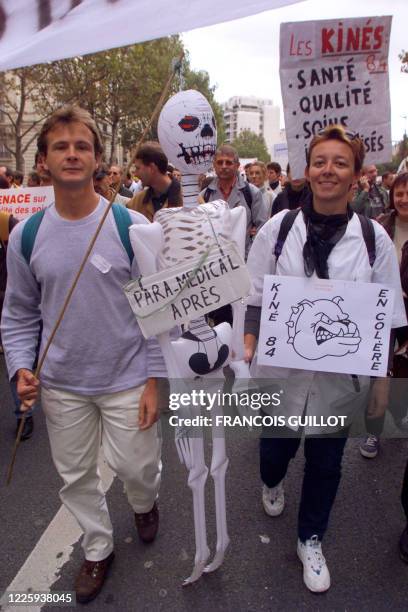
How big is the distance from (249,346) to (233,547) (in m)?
0.99

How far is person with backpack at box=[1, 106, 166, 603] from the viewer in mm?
1777

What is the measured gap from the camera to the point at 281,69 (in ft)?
8.39

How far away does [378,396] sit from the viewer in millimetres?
1982

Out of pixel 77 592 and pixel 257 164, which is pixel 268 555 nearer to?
pixel 77 592

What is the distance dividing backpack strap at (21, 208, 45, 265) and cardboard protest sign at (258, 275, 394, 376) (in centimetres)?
87

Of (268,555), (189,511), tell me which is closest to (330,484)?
(268,555)

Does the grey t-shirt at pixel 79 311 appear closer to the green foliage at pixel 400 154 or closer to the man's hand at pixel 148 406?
the man's hand at pixel 148 406

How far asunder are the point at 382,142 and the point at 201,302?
1.52 m

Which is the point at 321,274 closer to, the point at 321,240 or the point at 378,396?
the point at 321,240

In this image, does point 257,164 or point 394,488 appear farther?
point 257,164

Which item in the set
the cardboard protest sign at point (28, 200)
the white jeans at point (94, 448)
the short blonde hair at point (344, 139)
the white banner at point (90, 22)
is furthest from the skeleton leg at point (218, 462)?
the cardboard protest sign at point (28, 200)

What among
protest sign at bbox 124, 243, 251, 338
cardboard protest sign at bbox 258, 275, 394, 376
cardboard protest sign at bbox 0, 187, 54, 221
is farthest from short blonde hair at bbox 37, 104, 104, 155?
cardboard protest sign at bbox 0, 187, 54, 221

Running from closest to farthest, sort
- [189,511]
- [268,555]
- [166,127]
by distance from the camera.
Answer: [166,127], [268,555], [189,511]

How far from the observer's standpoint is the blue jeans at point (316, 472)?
A: 1969mm
